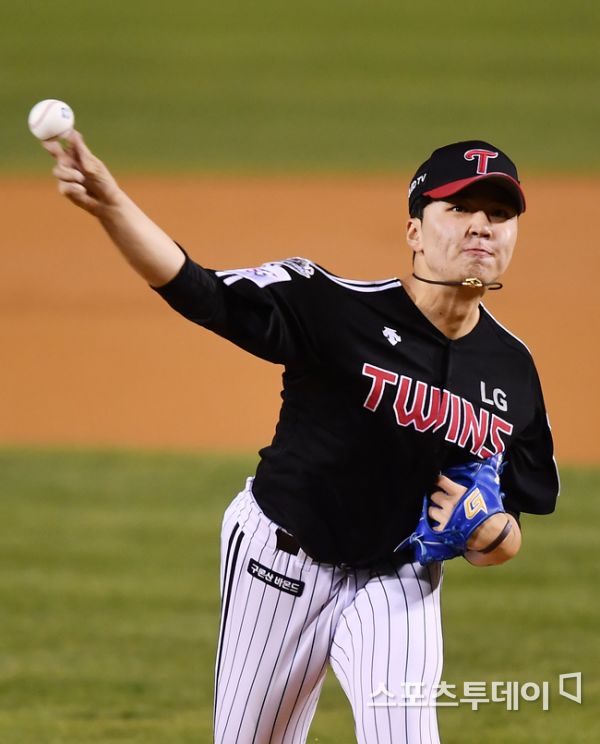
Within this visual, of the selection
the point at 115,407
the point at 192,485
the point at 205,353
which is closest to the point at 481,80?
the point at 205,353

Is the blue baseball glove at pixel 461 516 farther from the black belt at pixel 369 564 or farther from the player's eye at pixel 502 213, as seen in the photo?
the player's eye at pixel 502 213

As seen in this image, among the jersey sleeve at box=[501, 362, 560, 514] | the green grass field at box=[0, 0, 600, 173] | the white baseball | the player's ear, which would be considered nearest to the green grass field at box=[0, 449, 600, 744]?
the jersey sleeve at box=[501, 362, 560, 514]

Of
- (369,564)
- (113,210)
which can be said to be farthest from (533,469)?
(113,210)

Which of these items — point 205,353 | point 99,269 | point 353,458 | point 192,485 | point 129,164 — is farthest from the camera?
point 129,164

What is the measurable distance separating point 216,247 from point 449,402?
34.1 feet

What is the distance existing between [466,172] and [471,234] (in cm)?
17

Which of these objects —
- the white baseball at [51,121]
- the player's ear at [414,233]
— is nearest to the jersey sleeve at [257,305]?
the player's ear at [414,233]

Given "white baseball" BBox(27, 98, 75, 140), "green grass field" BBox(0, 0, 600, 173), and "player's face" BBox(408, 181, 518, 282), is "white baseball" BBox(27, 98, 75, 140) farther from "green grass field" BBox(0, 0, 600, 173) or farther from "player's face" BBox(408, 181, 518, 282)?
"green grass field" BBox(0, 0, 600, 173)

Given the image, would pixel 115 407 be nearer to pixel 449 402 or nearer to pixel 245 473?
pixel 245 473

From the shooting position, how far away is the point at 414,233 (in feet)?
Result: 11.9

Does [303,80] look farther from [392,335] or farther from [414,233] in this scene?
[392,335]

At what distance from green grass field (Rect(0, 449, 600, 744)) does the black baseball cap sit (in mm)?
2624

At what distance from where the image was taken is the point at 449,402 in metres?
3.54

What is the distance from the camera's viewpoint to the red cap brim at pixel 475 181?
11.3 ft
